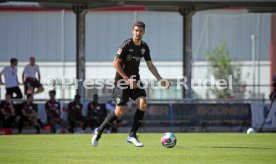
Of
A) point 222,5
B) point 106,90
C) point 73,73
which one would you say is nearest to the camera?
point 222,5

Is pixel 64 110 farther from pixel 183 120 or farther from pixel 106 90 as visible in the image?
pixel 106 90

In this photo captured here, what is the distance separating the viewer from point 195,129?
1174 inches

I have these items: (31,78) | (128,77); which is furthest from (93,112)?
(128,77)

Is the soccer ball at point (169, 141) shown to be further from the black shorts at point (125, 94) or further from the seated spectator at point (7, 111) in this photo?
the seated spectator at point (7, 111)

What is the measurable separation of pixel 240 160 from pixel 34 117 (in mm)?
15395

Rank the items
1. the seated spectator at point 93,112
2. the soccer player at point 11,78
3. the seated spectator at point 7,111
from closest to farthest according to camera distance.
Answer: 1. the seated spectator at point 7,111
2. the seated spectator at point 93,112
3. the soccer player at point 11,78

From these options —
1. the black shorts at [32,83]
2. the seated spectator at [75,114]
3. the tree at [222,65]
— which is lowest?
the seated spectator at [75,114]

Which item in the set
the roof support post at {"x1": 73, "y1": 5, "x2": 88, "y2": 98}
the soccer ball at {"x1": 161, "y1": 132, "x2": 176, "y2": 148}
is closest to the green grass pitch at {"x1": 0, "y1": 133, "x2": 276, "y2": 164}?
the soccer ball at {"x1": 161, "y1": 132, "x2": 176, "y2": 148}

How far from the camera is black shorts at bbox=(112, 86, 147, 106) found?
17.0 meters

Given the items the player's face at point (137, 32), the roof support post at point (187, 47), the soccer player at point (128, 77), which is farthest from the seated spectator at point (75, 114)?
the player's face at point (137, 32)

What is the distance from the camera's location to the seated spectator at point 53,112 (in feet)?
94.5

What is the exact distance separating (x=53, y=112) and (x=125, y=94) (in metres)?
12.2

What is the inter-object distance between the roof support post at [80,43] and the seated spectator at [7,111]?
3.21 metres

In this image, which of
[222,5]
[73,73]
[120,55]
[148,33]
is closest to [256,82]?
[148,33]
